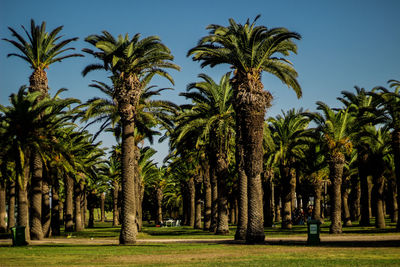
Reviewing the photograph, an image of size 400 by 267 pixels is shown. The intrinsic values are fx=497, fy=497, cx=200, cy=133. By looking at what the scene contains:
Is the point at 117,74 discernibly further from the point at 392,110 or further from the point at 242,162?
the point at 392,110

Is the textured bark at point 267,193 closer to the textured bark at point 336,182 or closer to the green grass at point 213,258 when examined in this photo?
the textured bark at point 336,182

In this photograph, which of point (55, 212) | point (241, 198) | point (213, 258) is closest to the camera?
point (213, 258)

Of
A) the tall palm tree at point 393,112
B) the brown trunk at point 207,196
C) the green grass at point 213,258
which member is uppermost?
the tall palm tree at point 393,112

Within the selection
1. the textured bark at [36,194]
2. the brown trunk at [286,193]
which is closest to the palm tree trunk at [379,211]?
the brown trunk at [286,193]

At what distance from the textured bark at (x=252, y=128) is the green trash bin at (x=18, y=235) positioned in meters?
13.2

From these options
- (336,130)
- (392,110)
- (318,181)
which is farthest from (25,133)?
(318,181)

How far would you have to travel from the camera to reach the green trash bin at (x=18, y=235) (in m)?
28.9

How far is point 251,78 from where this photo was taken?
2788 centimetres

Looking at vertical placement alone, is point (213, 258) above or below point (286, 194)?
below

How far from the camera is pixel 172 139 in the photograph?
43906mm

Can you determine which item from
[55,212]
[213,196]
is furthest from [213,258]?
[55,212]

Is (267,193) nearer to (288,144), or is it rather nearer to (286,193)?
(286,193)

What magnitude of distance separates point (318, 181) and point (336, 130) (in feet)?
40.6

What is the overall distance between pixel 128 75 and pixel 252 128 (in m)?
8.19
